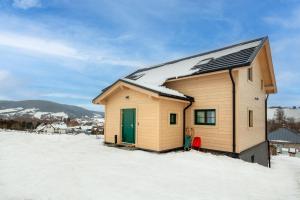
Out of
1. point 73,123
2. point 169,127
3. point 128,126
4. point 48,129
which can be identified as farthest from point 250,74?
point 73,123

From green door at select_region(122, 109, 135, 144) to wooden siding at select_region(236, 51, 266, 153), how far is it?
5.40 m

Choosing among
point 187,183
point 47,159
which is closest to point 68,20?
point 47,159

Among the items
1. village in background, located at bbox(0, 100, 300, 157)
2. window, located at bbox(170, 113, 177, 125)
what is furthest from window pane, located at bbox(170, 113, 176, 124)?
village in background, located at bbox(0, 100, 300, 157)

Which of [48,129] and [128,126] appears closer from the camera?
[128,126]

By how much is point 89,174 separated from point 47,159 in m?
2.99

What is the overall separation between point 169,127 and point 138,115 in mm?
1765

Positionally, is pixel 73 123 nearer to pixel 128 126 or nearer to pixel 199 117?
pixel 128 126

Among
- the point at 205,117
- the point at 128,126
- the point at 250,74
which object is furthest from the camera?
the point at 250,74

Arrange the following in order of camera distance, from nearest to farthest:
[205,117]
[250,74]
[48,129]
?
[205,117]
[250,74]
[48,129]

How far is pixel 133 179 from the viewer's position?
20.6 feet

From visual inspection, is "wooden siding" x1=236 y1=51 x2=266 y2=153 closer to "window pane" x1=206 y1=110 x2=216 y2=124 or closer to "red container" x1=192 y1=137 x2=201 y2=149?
"window pane" x1=206 y1=110 x2=216 y2=124

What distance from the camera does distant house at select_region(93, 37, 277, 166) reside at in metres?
10.7

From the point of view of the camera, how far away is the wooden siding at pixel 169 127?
10719mm

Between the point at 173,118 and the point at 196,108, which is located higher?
the point at 196,108
